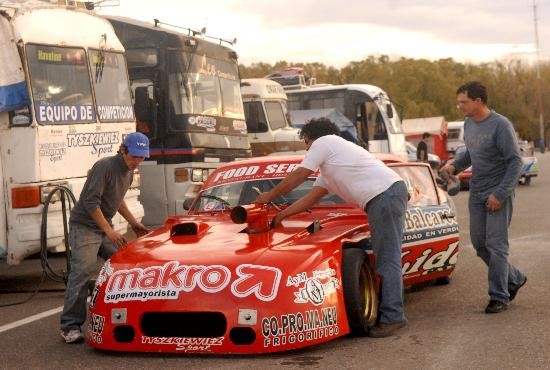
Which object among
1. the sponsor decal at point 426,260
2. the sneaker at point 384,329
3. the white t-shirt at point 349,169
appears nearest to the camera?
the sneaker at point 384,329

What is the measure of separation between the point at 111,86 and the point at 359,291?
20.9ft

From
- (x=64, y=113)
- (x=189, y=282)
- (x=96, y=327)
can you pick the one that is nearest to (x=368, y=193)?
(x=189, y=282)

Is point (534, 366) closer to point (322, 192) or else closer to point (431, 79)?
point (322, 192)

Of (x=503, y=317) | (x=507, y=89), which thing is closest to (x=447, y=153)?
(x=503, y=317)

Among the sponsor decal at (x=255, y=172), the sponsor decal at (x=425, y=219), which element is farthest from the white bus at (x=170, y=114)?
the sponsor decal at (x=425, y=219)

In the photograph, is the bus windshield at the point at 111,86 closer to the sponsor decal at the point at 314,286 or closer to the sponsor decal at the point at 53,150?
the sponsor decal at the point at 53,150

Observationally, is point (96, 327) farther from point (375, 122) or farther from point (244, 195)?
point (375, 122)

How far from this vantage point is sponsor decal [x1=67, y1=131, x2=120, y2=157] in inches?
447

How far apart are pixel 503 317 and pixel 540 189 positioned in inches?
844

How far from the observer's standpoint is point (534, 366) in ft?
20.4

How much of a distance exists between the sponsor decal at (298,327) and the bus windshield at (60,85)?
5.03 metres

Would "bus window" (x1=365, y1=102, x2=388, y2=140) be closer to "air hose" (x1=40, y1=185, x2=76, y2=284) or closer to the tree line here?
"air hose" (x1=40, y1=185, x2=76, y2=284)

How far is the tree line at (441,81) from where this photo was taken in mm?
113938

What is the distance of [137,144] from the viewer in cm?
767
